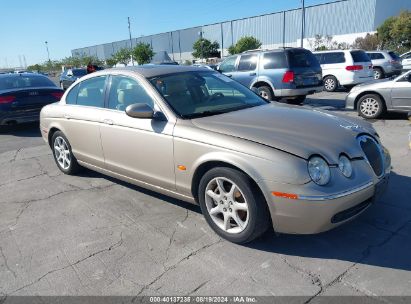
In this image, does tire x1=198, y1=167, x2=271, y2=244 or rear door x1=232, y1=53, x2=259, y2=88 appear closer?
tire x1=198, y1=167, x2=271, y2=244

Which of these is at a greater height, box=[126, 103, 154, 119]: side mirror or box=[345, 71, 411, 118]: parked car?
box=[126, 103, 154, 119]: side mirror

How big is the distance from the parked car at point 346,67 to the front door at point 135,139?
11.8 metres

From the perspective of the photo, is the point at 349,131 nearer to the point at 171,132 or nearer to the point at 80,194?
the point at 171,132

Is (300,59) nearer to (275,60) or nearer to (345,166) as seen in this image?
(275,60)

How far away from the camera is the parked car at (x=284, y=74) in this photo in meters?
10.1

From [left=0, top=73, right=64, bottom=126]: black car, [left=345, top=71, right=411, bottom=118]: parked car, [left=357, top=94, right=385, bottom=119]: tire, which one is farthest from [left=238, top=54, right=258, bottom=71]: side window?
[left=0, top=73, right=64, bottom=126]: black car

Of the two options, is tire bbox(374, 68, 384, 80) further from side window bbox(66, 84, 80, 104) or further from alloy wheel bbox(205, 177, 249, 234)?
alloy wheel bbox(205, 177, 249, 234)

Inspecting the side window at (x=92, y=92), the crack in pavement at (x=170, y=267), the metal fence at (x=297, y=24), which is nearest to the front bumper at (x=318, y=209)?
the crack in pavement at (x=170, y=267)

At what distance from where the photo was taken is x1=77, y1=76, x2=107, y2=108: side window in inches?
180

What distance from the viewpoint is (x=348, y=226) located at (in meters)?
3.50

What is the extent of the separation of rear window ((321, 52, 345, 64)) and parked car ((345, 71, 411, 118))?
5889mm

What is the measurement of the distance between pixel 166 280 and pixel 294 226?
3.68 feet

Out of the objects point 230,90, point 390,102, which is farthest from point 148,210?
point 390,102

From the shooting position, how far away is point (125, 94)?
13.8 ft
